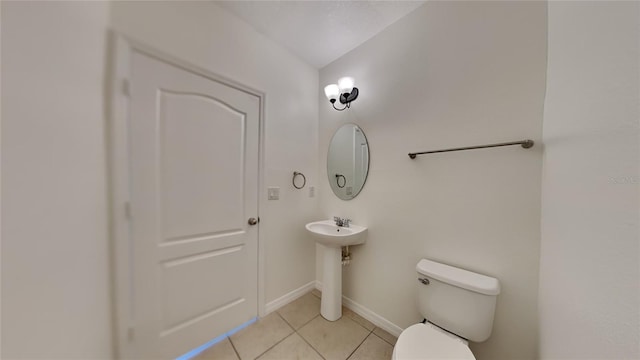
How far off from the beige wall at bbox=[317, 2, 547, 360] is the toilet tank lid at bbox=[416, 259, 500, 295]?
73mm

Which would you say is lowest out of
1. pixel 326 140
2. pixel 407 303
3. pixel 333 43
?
pixel 407 303

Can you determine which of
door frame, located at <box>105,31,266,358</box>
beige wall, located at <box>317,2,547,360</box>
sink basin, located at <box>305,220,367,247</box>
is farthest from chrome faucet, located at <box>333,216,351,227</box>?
door frame, located at <box>105,31,266,358</box>

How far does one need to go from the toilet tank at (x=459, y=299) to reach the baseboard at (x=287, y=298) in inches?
46.7

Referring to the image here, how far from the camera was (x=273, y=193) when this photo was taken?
1.75 meters

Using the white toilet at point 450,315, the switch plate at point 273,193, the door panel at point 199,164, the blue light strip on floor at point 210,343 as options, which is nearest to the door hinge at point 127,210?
the door panel at point 199,164

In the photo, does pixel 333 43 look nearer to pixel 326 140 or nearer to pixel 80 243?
pixel 326 140

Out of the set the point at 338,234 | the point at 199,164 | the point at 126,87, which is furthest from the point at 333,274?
the point at 126,87

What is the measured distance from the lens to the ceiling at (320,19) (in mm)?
1397

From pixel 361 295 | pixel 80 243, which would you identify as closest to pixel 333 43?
pixel 80 243

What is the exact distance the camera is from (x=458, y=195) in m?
1.22

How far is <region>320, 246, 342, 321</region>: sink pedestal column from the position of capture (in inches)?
64.6

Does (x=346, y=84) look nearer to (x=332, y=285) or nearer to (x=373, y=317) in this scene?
(x=332, y=285)

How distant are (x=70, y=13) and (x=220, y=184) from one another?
1042mm

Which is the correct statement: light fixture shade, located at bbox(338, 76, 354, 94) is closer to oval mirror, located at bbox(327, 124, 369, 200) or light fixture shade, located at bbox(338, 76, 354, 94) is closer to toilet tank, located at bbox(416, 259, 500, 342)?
oval mirror, located at bbox(327, 124, 369, 200)
